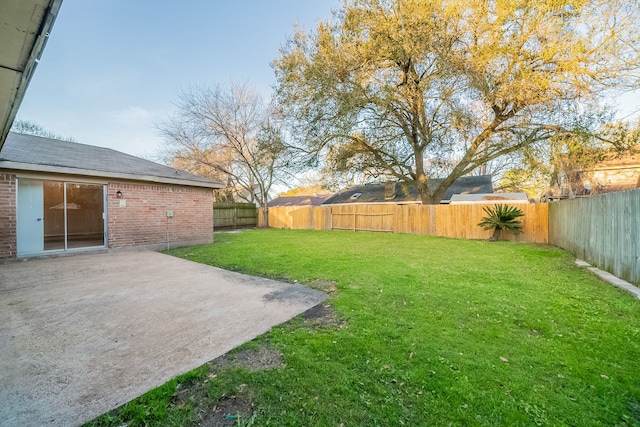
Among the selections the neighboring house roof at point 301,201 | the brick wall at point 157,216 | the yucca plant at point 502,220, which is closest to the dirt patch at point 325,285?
the brick wall at point 157,216

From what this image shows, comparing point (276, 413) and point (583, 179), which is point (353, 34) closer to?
point (276, 413)

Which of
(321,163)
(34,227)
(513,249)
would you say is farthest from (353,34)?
(34,227)

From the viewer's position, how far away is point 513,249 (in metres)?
7.92

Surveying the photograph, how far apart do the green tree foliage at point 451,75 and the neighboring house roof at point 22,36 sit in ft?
29.1

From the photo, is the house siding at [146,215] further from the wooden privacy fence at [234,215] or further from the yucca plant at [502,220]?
the yucca plant at [502,220]

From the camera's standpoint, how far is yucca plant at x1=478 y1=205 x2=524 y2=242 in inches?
378

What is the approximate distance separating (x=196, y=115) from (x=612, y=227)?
61.2 feet

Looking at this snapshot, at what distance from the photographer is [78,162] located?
7.25 m

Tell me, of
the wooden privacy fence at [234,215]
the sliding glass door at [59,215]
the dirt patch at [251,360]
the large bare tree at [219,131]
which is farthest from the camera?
the large bare tree at [219,131]

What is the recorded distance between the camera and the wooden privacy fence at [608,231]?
4.00 m

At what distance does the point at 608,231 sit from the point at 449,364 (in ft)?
16.1

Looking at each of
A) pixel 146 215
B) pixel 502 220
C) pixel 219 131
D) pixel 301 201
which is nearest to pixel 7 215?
pixel 146 215

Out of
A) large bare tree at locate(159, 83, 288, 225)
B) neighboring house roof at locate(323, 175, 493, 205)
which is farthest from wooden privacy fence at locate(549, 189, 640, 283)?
large bare tree at locate(159, 83, 288, 225)

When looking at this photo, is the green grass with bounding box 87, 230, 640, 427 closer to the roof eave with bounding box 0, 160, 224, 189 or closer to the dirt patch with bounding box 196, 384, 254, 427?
the dirt patch with bounding box 196, 384, 254, 427
